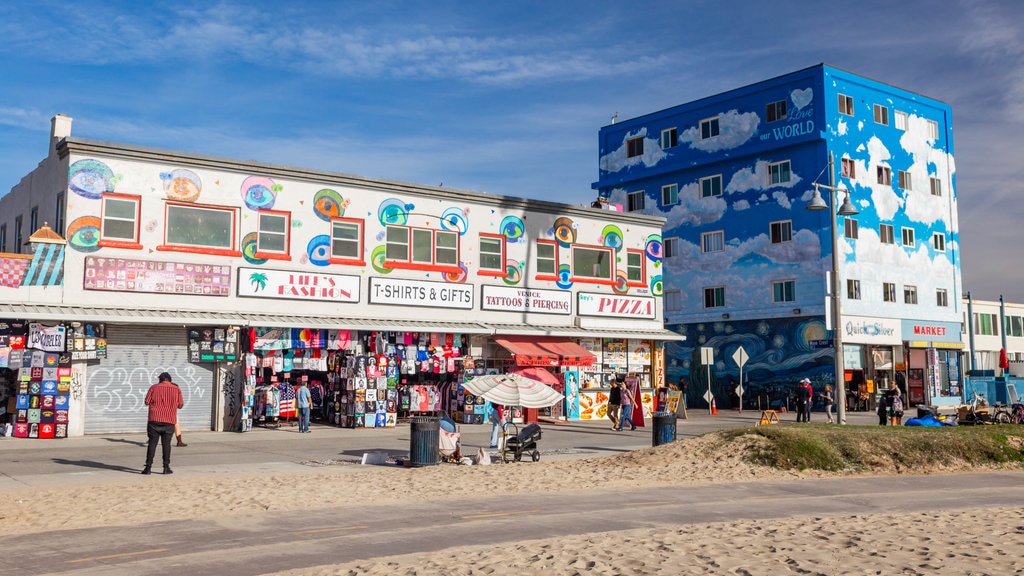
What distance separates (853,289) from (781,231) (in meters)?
4.62

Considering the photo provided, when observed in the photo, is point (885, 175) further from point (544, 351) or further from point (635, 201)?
point (544, 351)

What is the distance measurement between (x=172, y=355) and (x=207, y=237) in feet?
11.5

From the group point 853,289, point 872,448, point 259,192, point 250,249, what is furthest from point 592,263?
point 853,289

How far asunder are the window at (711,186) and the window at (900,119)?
996 centimetres

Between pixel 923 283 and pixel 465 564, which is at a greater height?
pixel 923 283

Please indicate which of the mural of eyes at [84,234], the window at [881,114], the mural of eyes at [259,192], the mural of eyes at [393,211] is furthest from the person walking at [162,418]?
the window at [881,114]

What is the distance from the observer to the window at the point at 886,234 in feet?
159

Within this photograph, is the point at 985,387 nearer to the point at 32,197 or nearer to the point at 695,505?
the point at 695,505

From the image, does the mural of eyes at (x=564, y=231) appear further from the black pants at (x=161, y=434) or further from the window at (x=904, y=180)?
the window at (x=904, y=180)

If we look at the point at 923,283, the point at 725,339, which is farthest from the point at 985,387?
the point at 725,339

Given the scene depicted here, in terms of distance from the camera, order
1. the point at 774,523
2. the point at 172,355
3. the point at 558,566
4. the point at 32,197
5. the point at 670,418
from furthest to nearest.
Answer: the point at 32,197
the point at 172,355
the point at 670,418
the point at 774,523
the point at 558,566

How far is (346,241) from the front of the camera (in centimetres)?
2906

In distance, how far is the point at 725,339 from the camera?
50.0 meters

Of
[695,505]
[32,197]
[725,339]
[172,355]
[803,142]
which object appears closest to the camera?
[695,505]
